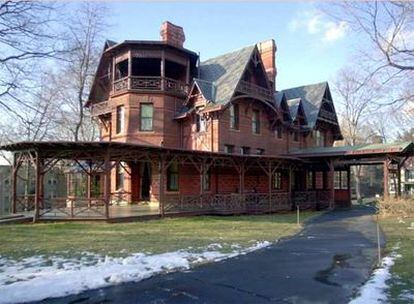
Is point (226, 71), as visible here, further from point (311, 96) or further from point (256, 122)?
point (311, 96)

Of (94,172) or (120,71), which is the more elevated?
(120,71)

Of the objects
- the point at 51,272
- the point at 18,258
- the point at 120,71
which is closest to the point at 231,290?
the point at 51,272

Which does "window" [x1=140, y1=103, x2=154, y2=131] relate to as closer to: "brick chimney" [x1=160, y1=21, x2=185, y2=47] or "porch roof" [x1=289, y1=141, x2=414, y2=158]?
"brick chimney" [x1=160, y1=21, x2=185, y2=47]

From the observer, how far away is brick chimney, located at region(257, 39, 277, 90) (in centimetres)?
3653

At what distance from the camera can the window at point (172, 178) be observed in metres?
26.4

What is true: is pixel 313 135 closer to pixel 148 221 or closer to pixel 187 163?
pixel 187 163

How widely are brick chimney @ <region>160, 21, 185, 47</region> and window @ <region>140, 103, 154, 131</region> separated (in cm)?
438

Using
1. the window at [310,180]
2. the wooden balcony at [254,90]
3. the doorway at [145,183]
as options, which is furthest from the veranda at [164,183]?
the wooden balcony at [254,90]

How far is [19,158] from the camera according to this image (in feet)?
67.2

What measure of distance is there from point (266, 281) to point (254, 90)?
70.2 ft

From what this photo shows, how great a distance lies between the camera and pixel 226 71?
28.8 meters

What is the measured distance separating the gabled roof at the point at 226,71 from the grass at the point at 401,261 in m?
12.2

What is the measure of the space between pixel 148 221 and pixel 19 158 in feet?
22.5

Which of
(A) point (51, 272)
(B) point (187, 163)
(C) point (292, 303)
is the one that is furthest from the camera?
(B) point (187, 163)
